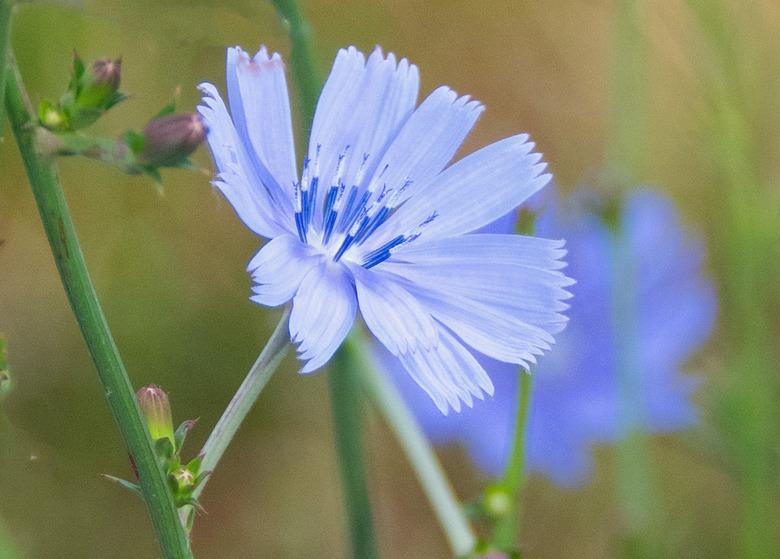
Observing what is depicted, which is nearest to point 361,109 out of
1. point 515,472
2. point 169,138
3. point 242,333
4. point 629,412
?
point 169,138

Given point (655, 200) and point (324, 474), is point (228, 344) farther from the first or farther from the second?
point (655, 200)

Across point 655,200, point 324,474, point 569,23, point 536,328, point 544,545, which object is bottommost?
point 544,545

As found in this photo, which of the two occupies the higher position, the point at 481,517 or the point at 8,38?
the point at 8,38

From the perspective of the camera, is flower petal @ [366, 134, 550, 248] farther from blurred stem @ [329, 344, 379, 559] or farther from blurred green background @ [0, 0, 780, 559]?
blurred green background @ [0, 0, 780, 559]

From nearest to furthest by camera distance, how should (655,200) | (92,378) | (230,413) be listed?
(230,413), (655,200), (92,378)

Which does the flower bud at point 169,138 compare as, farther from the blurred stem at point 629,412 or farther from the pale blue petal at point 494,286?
the blurred stem at point 629,412

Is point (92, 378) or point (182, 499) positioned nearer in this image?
point (182, 499)

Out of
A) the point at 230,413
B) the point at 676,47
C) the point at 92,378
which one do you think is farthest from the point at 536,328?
the point at 676,47

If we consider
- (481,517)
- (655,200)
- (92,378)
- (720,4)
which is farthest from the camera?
(92,378)
